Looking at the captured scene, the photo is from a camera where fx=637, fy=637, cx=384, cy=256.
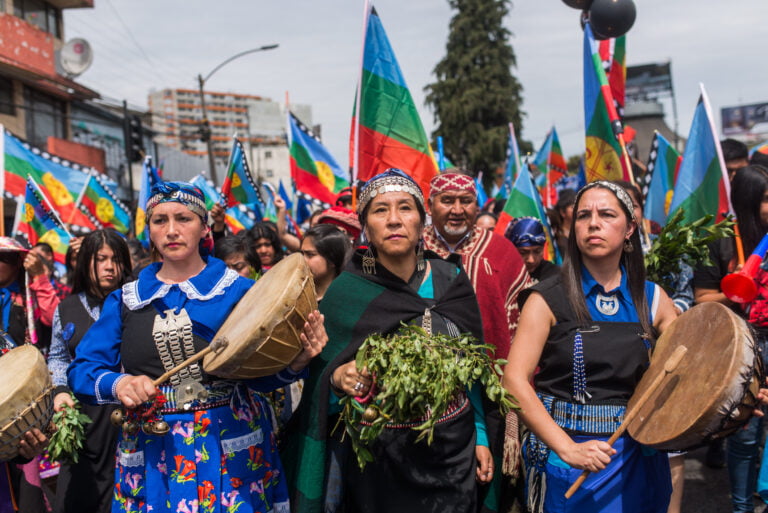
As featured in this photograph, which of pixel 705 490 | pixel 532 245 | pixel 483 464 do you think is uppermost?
pixel 532 245

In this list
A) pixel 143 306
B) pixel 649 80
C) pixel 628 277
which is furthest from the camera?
pixel 649 80

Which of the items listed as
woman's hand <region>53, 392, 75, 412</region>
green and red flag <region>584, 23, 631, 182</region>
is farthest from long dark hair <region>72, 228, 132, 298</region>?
green and red flag <region>584, 23, 631, 182</region>

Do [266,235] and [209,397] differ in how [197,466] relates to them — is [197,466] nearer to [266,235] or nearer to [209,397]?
[209,397]

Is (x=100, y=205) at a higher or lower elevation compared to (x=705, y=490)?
higher

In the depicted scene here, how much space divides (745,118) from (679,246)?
88.5 m

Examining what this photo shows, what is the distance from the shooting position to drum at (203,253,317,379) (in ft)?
7.67

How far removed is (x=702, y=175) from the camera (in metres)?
5.05

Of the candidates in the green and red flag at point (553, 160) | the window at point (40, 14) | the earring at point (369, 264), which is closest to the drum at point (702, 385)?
the earring at point (369, 264)

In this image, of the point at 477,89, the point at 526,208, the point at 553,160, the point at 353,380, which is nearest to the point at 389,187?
the point at 353,380

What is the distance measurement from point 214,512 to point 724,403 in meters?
1.95

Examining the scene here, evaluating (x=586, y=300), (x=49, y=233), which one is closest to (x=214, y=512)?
(x=586, y=300)

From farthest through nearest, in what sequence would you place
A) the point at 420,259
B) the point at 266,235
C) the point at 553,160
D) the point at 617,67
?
1. the point at 553,160
2. the point at 617,67
3. the point at 266,235
4. the point at 420,259

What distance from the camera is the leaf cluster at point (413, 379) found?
229 cm

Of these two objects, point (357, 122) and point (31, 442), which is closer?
point (31, 442)
